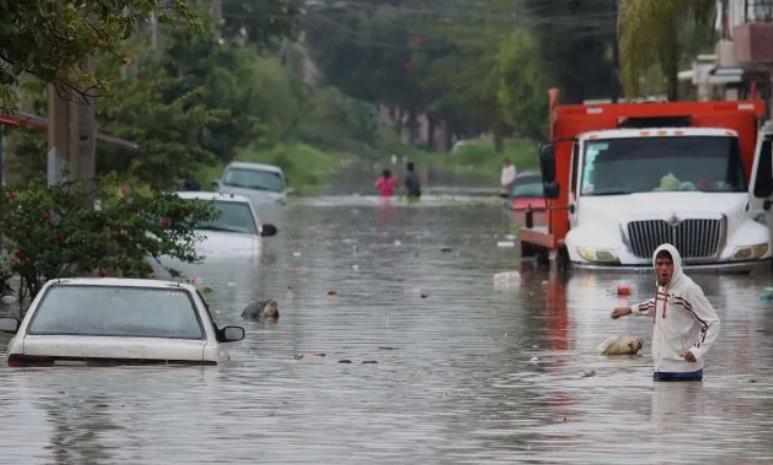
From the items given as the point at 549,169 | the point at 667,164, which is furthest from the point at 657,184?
the point at 549,169

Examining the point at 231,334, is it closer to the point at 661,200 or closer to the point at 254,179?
the point at 661,200

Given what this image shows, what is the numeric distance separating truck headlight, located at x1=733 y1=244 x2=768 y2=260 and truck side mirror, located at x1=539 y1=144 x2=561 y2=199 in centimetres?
341

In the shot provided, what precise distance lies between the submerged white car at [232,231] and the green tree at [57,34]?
17023mm

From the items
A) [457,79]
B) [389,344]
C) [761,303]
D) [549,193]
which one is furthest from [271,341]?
[457,79]

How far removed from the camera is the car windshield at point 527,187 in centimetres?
7225

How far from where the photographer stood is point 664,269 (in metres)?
19.1

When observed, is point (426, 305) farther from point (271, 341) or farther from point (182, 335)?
point (182, 335)

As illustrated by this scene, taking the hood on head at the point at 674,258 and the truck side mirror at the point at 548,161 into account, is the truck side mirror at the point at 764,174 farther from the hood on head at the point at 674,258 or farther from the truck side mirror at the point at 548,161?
the hood on head at the point at 674,258

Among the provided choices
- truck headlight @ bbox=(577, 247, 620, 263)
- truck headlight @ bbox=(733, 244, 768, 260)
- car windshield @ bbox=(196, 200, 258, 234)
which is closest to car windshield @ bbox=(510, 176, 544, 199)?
car windshield @ bbox=(196, 200, 258, 234)

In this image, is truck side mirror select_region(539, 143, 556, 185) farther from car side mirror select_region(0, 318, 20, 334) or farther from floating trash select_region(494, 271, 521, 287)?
car side mirror select_region(0, 318, 20, 334)

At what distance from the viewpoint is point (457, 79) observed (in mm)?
167250

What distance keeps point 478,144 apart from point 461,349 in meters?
147

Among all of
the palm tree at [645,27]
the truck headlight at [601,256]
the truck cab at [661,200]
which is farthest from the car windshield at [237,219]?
the palm tree at [645,27]

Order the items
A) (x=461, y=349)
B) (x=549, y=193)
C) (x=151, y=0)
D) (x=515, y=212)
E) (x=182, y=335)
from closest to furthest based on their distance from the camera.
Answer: (x=151, y=0), (x=182, y=335), (x=461, y=349), (x=549, y=193), (x=515, y=212)
